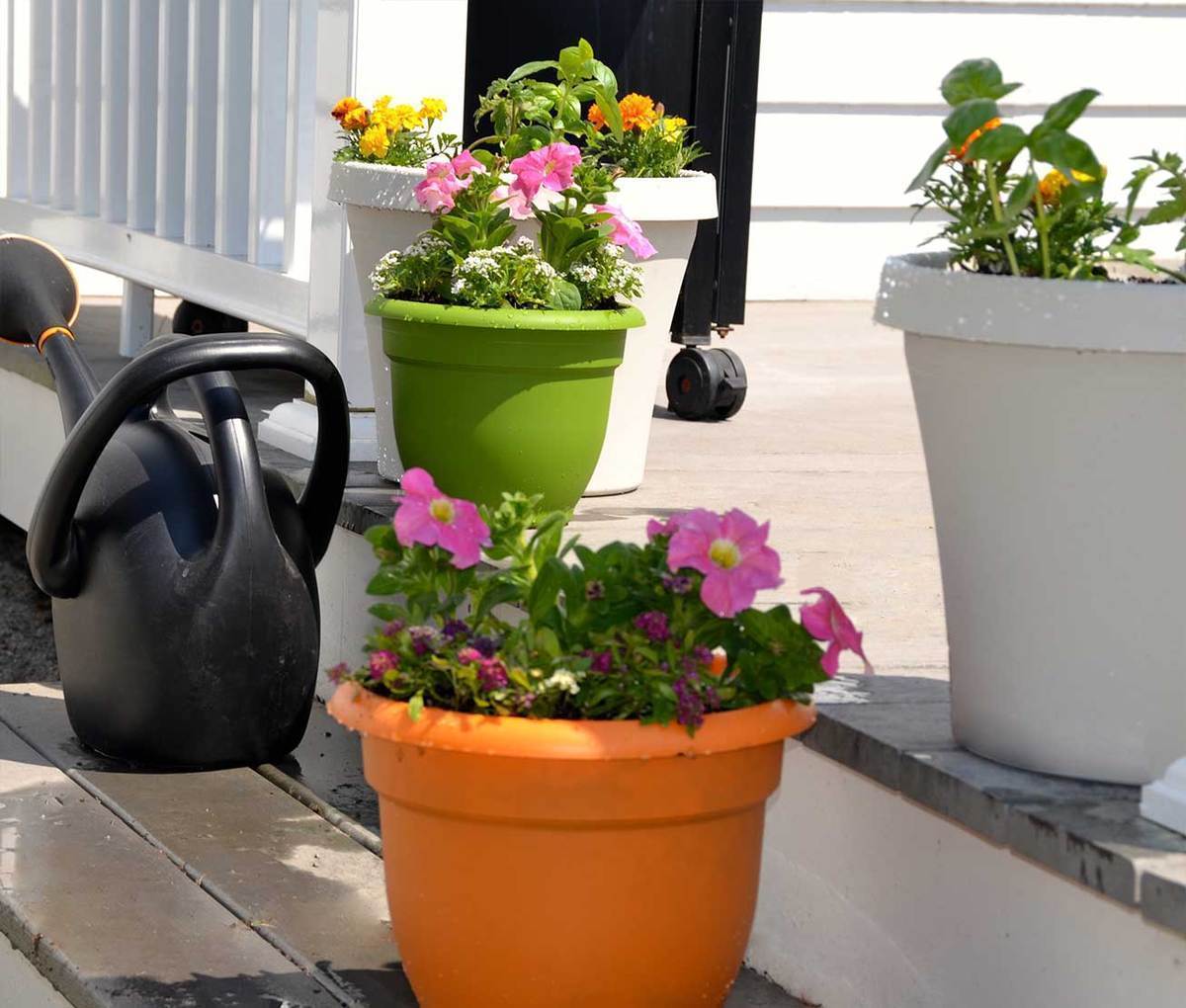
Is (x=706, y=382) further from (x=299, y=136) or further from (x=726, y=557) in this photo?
(x=726, y=557)

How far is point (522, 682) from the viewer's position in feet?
4.73

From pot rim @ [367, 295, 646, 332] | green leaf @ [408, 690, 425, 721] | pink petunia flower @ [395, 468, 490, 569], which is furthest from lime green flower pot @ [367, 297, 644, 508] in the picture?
green leaf @ [408, 690, 425, 721]

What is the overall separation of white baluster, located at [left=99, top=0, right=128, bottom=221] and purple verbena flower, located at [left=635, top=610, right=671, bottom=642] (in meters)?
2.70

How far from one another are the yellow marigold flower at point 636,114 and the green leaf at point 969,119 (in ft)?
4.15

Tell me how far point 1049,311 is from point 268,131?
1.96 metres

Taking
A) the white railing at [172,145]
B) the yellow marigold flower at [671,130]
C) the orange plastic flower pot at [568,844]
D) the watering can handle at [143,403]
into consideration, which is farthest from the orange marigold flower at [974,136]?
the white railing at [172,145]

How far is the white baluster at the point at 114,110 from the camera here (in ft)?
12.7

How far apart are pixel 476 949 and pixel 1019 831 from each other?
0.41 m

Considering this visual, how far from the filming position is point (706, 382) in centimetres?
341

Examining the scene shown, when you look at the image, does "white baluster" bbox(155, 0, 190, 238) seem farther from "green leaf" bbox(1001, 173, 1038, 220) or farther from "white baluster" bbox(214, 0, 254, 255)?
"green leaf" bbox(1001, 173, 1038, 220)

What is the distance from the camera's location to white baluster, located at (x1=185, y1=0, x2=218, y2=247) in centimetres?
341

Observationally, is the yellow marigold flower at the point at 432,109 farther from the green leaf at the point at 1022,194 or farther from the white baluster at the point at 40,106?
the white baluster at the point at 40,106

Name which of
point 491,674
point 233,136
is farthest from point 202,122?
point 491,674

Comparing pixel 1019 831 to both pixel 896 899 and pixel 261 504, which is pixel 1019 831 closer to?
pixel 896 899
